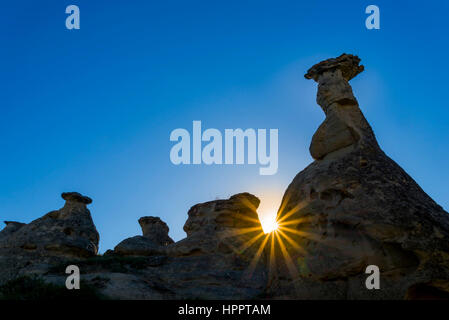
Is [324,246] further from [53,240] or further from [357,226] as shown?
[53,240]

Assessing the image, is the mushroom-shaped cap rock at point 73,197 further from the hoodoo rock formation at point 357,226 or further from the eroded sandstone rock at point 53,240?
the hoodoo rock formation at point 357,226

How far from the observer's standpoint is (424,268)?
6.73m

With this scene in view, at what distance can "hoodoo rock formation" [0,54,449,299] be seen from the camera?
714 centimetres

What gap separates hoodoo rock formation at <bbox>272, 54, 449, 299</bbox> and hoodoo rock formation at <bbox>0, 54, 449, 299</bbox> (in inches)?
0.9

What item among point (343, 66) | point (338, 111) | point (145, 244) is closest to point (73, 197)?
point (145, 244)

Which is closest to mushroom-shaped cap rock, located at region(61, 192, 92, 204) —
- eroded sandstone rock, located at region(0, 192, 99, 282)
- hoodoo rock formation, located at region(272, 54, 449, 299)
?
eroded sandstone rock, located at region(0, 192, 99, 282)

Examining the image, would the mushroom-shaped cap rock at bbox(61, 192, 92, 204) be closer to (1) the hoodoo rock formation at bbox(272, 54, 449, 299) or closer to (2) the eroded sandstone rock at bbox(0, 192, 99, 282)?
(2) the eroded sandstone rock at bbox(0, 192, 99, 282)

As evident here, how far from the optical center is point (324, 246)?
806 centimetres

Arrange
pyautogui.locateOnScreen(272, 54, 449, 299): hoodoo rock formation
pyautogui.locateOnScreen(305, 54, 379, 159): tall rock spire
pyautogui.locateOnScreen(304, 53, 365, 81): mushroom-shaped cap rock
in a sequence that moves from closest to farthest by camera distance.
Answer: pyautogui.locateOnScreen(272, 54, 449, 299): hoodoo rock formation < pyautogui.locateOnScreen(305, 54, 379, 159): tall rock spire < pyautogui.locateOnScreen(304, 53, 365, 81): mushroom-shaped cap rock

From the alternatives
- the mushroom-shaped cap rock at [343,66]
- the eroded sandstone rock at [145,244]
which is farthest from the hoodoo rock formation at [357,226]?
the eroded sandstone rock at [145,244]

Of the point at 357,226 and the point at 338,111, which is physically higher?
the point at 338,111

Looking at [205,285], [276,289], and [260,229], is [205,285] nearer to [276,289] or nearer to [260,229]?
[276,289]

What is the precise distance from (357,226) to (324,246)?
88cm
